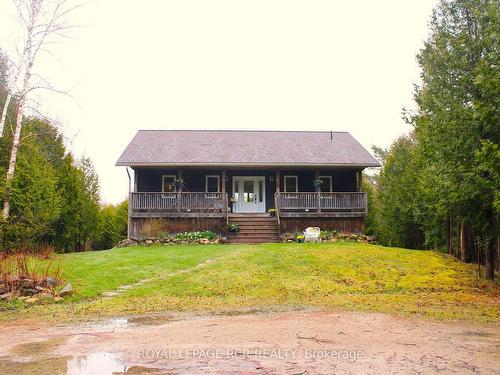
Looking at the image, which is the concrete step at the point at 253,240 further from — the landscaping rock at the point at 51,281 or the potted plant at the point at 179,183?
the landscaping rock at the point at 51,281

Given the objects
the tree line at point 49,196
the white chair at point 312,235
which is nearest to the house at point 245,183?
the white chair at point 312,235

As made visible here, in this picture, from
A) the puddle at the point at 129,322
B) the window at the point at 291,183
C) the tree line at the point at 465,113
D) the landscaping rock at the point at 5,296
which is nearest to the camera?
the puddle at the point at 129,322

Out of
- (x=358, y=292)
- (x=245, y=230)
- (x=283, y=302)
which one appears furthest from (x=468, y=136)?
(x=245, y=230)

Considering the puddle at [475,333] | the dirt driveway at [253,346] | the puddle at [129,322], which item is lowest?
the puddle at [475,333]

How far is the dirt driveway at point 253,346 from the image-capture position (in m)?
5.50

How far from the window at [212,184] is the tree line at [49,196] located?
7.78m

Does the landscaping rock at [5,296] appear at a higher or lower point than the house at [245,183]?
lower

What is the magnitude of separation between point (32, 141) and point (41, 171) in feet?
4.57

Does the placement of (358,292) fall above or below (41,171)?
below

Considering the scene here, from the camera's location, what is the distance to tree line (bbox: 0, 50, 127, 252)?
17.1 meters

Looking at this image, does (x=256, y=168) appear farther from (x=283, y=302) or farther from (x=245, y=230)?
(x=283, y=302)

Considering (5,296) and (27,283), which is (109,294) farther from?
(5,296)

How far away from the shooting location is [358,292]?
1273cm

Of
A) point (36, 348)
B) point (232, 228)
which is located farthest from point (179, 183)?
point (36, 348)
